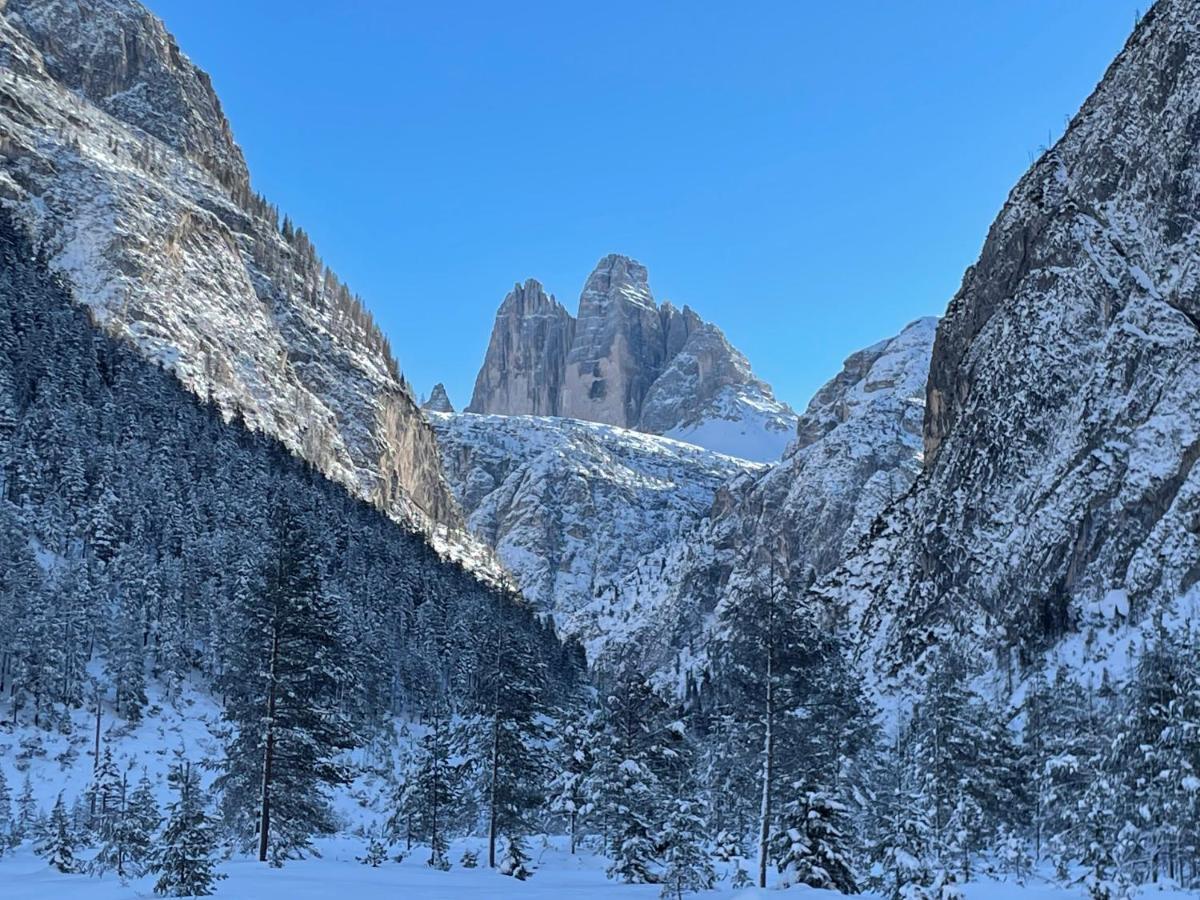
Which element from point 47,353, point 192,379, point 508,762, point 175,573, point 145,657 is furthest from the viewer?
point 192,379

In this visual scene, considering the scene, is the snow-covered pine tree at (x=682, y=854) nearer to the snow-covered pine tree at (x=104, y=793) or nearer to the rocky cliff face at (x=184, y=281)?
the snow-covered pine tree at (x=104, y=793)

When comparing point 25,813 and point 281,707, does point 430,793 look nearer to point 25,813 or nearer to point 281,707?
point 281,707

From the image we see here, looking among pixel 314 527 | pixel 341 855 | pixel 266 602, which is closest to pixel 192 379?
pixel 314 527

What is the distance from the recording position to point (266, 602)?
29969mm

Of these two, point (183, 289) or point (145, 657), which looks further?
point (183, 289)

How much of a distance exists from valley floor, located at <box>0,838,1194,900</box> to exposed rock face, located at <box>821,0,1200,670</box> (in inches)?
1935

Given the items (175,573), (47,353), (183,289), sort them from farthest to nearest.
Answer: (183,289) < (47,353) < (175,573)

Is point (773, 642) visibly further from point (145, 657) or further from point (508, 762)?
point (145, 657)

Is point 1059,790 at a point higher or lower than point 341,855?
higher

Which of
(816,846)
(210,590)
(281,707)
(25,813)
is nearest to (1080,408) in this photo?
(816,846)

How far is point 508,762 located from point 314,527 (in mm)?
73602

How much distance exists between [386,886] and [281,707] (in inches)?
305

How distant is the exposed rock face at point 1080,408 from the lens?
3150 inches

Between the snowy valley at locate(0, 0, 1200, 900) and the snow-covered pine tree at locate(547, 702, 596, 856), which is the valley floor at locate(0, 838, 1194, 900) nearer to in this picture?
the snowy valley at locate(0, 0, 1200, 900)
